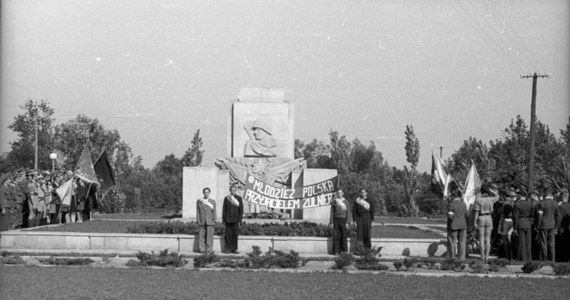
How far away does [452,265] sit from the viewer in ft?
50.6

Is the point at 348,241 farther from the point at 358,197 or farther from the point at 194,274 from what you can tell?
the point at 194,274

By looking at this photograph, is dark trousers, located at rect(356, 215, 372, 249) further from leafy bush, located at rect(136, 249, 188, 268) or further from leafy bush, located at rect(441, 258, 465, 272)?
leafy bush, located at rect(136, 249, 188, 268)

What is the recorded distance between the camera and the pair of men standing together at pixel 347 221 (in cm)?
1859

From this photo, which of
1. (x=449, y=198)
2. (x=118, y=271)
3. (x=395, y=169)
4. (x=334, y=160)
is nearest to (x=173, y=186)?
(x=334, y=160)

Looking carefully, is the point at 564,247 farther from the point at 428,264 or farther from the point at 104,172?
the point at 104,172

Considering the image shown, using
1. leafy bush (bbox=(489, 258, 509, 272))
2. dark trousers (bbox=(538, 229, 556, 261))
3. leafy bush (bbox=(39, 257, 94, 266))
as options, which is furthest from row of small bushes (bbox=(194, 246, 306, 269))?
dark trousers (bbox=(538, 229, 556, 261))

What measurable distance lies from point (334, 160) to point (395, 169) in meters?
22.9

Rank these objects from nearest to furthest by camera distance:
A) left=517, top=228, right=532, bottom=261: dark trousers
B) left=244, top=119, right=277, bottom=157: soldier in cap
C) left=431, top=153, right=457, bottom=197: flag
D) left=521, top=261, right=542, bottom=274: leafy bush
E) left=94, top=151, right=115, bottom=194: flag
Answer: left=521, top=261, right=542, bottom=274: leafy bush < left=517, top=228, right=532, bottom=261: dark trousers < left=431, top=153, right=457, bottom=197: flag < left=94, top=151, right=115, bottom=194: flag < left=244, top=119, right=277, bottom=157: soldier in cap

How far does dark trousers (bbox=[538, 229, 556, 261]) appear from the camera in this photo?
17.3 metres

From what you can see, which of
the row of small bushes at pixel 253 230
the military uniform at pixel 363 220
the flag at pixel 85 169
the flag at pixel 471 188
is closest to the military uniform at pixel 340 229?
the military uniform at pixel 363 220

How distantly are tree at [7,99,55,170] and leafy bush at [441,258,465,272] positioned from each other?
32.5 meters

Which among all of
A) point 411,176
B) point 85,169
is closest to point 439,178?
point 85,169

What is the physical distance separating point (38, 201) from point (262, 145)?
907 centimetres

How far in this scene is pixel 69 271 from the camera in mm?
14250
